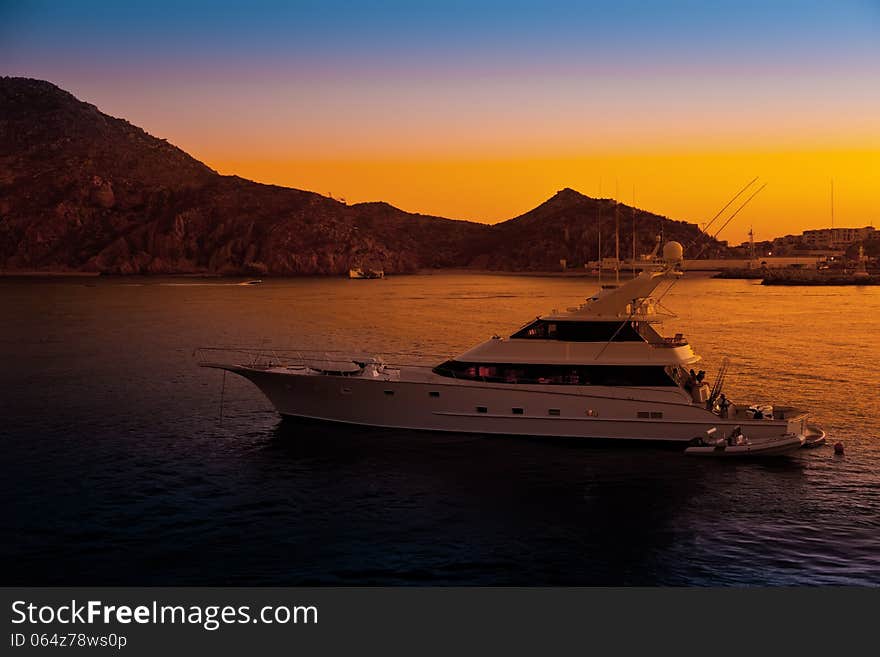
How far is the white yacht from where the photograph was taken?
24.6 meters

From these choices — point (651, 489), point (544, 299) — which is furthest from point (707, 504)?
point (544, 299)

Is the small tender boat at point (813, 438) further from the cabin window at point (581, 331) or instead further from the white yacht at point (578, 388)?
the cabin window at point (581, 331)

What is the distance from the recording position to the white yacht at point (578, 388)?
24609mm

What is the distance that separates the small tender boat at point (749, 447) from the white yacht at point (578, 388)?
Result: 445 mm

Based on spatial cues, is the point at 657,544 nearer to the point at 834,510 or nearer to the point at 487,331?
the point at 834,510

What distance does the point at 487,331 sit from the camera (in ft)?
220

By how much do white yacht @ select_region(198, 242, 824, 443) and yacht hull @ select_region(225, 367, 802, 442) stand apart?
32 millimetres

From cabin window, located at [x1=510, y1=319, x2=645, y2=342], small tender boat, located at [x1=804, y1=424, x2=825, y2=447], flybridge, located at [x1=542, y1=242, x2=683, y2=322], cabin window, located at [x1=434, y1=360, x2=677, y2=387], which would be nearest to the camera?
small tender boat, located at [x1=804, y1=424, x2=825, y2=447]

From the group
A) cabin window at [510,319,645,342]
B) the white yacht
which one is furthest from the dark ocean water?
cabin window at [510,319,645,342]

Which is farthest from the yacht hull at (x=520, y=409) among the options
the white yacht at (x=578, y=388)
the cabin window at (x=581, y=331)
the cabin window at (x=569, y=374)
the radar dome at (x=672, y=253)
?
the radar dome at (x=672, y=253)

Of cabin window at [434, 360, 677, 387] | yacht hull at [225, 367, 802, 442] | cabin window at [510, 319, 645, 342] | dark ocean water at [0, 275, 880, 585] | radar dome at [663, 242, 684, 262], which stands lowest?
dark ocean water at [0, 275, 880, 585]

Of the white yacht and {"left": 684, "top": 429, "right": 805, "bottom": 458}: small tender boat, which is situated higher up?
the white yacht

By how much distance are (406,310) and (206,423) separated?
67286 mm

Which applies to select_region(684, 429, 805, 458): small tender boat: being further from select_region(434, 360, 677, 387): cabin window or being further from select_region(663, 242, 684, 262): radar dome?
select_region(663, 242, 684, 262): radar dome
